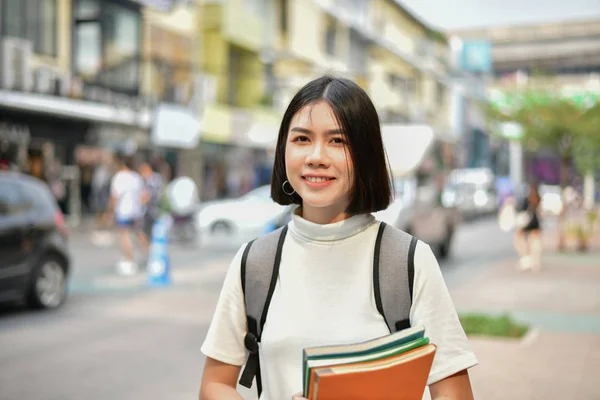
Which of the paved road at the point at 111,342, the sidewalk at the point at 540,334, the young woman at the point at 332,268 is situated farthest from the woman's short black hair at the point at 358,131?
the paved road at the point at 111,342

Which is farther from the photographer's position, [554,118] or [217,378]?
[554,118]

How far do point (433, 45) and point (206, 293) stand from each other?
180 feet

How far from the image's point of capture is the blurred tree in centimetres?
2330

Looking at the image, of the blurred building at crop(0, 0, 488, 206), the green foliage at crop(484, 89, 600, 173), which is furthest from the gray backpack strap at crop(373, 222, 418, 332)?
the green foliage at crop(484, 89, 600, 173)

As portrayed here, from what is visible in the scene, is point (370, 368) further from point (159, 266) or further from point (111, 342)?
point (159, 266)

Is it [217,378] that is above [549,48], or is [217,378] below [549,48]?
below

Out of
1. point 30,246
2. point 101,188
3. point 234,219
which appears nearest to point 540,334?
point 30,246

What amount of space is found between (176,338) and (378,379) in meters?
7.18

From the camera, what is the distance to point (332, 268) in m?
2.15

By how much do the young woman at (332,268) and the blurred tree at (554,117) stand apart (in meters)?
20.4

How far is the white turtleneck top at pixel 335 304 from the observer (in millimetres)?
2102

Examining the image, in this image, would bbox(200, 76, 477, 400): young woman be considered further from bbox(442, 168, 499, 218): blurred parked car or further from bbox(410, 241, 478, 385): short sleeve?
bbox(442, 168, 499, 218): blurred parked car

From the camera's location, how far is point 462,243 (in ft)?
82.9

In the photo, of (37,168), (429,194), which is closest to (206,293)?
(429,194)
